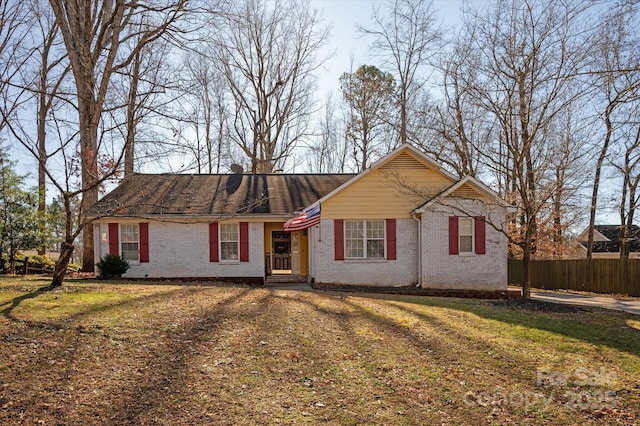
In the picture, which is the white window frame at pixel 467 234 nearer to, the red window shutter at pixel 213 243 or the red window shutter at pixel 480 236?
the red window shutter at pixel 480 236

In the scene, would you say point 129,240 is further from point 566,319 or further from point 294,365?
point 566,319

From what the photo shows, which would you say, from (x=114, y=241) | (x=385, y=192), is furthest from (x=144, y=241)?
(x=385, y=192)

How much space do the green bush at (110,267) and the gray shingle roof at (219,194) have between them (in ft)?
5.59

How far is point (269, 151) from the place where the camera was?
105 ft

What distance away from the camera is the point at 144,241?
17000 mm

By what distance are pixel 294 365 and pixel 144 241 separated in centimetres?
1256

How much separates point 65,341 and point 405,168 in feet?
41.8

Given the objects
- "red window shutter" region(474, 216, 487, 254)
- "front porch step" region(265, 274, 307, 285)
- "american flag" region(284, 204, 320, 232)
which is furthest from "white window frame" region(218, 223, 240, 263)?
"red window shutter" region(474, 216, 487, 254)

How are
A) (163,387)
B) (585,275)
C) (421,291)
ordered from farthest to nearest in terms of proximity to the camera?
(585,275) < (421,291) < (163,387)

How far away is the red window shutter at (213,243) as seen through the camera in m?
17.1

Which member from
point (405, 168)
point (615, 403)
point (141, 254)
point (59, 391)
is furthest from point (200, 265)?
point (615, 403)

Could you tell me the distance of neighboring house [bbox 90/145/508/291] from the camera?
16250 mm

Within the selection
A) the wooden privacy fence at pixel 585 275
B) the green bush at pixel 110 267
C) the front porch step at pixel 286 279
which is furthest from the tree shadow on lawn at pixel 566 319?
the green bush at pixel 110 267

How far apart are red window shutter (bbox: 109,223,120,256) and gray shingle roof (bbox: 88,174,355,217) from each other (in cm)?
77
